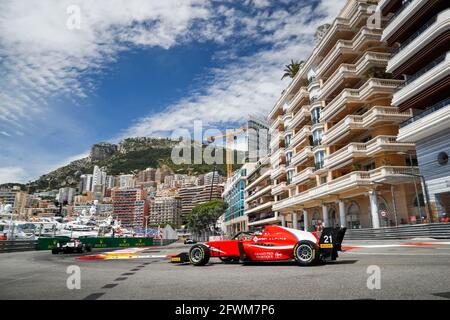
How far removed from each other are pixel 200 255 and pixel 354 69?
29367mm

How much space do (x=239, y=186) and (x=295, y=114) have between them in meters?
52.3

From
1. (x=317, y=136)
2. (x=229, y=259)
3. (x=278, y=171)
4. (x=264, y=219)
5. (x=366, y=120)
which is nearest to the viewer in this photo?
(x=229, y=259)

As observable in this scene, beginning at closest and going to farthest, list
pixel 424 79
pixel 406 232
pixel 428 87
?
pixel 406 232 → pixel 424 79 → pixel 428 87

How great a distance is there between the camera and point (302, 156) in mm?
43062

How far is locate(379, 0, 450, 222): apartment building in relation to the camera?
71.6ft

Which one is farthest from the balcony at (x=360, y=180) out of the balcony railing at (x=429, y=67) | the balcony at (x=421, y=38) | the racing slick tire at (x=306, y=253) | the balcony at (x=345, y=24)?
the racing slick tire at (x=306, y=253)

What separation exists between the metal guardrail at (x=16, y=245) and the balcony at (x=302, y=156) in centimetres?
3166

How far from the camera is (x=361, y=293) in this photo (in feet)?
15.9

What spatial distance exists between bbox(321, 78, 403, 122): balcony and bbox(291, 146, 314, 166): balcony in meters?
5.96

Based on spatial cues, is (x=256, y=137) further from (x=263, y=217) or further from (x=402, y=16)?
(x=402, y=16)

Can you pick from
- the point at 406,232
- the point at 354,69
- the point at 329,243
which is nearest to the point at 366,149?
the point at 354,69
